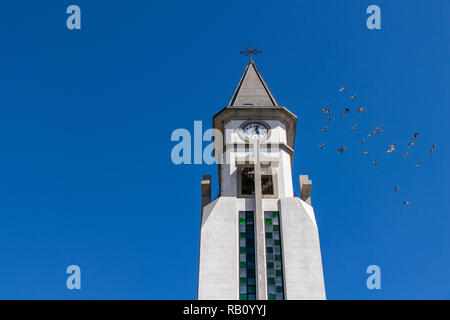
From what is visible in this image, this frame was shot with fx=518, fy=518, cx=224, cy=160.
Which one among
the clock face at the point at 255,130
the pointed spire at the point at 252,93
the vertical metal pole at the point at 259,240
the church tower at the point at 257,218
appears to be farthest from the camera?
the pointed spire at the point at 252,93

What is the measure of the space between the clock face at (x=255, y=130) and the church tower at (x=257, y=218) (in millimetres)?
63

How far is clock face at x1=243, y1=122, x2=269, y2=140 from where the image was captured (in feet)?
154

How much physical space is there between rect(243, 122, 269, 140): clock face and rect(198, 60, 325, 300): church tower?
0.06 meters

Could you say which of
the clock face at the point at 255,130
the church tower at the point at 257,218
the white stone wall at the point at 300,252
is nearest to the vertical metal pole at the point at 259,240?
the church tower at the point at 257,218

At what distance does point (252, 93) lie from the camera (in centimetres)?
5119

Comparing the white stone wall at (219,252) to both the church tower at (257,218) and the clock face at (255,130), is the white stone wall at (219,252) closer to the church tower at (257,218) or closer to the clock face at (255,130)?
the church tower at (257,218)

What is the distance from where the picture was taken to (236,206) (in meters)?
41.2

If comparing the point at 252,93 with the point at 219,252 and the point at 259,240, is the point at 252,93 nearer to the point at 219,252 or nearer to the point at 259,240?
the point at 259,240

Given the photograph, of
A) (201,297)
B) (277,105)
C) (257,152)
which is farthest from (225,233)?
(277,105)

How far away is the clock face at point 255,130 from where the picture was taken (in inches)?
1843

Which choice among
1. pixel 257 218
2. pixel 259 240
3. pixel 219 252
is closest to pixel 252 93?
pixel 257 218

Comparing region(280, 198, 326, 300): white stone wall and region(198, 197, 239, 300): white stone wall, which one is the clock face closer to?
region(198, 197, 239, 300): white stone wall
